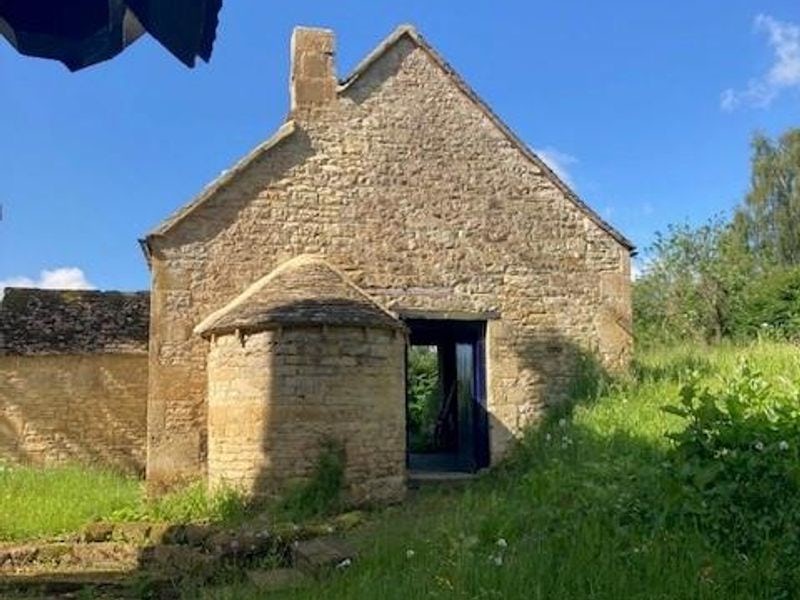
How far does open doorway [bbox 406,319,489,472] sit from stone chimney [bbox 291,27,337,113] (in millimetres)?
4274

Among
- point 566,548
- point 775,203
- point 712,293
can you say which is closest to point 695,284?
point 712,293

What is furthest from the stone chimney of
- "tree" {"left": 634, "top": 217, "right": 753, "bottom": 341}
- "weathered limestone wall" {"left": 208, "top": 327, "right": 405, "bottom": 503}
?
"tree" {"left": 634, "top": 217, "right": 753, "bottom": 341}

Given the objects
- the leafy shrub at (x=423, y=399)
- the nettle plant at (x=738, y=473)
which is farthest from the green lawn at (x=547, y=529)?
the leafy shrub at (x=423, y=399)

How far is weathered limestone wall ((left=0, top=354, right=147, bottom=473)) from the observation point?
1533 cm

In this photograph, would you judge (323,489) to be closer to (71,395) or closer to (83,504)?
(83,504)

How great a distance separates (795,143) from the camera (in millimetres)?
36406

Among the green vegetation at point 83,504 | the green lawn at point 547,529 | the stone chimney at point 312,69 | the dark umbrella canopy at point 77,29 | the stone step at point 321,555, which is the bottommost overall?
the green vegetation at point 83,504

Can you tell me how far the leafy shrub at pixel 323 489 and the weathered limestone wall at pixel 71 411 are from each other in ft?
19.7

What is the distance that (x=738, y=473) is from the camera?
23.0ft

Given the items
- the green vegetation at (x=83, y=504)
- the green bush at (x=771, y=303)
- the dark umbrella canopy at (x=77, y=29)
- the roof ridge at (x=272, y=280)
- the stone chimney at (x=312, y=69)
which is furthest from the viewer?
the green bush at (x=771, y=303)

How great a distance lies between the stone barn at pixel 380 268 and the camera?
11.8m

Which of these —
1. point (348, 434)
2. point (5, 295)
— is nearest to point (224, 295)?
point (348, 434)

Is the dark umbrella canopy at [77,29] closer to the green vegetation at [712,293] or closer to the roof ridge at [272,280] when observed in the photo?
the roof ridge at [272,280]

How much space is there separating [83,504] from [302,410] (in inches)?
143
